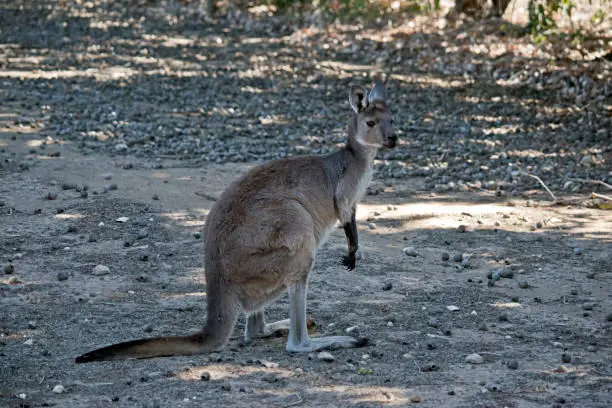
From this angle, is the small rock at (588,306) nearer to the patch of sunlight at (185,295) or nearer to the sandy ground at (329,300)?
the sandy ground at (329,300)

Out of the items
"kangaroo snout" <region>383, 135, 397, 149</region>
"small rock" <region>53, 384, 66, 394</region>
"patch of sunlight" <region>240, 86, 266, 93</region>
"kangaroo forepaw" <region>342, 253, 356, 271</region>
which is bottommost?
"small rock" <region>53, 384, 66, 394</region>

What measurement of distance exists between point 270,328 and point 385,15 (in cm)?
1097

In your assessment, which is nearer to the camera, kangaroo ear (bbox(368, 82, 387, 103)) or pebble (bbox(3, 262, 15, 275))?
kangaroo ear (bbox(368, 82, 387, 103))

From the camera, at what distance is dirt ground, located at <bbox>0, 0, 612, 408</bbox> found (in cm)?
436

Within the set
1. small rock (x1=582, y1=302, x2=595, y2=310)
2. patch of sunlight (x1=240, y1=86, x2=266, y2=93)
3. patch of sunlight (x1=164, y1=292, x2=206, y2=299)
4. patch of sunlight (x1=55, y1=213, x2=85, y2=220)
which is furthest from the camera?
patch of sunlight (x1=240, y1=86, x2=266, y2=93)

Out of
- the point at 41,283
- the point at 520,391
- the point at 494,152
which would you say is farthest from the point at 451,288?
the point at 494,152

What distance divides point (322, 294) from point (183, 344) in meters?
1.53

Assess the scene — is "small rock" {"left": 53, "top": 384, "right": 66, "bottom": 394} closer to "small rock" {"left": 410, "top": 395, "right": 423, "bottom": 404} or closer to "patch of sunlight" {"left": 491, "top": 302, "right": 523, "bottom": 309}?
"small rock" {"left": 410, "top": 395, "right": 423, "bottom": 404}

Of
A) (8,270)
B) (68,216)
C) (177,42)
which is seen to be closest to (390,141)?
(8,270)

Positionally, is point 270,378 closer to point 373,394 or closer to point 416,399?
point 373,394

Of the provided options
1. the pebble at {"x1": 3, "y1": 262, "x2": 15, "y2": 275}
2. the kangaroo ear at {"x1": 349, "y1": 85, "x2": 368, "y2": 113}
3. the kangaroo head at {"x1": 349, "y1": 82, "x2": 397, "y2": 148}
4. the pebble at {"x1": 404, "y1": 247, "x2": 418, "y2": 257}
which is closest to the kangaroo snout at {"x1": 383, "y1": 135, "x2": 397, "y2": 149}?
the kangaroo head at {"x1": 349, "y1": 82, "x2": 397, "y2": 148}

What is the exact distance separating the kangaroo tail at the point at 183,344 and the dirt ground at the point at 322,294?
93 millimetres

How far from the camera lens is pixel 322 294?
587cm

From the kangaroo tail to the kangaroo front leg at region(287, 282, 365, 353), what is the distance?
298 mm
